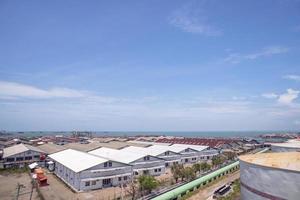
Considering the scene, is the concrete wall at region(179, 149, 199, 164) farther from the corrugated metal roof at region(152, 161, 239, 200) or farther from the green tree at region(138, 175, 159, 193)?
the green tree at region(138, 175, 159, 193)

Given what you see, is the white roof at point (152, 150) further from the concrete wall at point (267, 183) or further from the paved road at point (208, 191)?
the concrete wall at point (267, 183)

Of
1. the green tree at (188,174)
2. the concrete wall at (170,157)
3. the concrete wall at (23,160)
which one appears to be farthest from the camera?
the concrete wall at (23,160)

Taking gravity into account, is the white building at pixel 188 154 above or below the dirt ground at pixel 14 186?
above

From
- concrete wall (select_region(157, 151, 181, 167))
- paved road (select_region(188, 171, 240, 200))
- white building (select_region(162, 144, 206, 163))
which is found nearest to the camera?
paved road (select_region(188, 171, 240, 200))

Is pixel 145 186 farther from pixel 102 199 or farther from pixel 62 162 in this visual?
pixel 62 162

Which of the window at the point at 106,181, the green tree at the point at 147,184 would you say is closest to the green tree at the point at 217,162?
the window at the point at 106,181

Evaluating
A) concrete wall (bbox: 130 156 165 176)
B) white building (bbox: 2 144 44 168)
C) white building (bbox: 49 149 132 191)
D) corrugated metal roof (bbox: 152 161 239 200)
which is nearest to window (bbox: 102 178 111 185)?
white building (bbox: 49 149 132 191)

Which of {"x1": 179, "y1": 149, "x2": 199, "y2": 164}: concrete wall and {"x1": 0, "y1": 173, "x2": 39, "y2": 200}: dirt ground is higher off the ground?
{"x1": 179, "y1": 149, "x2": 199, "y2": 164}: concrete wall
